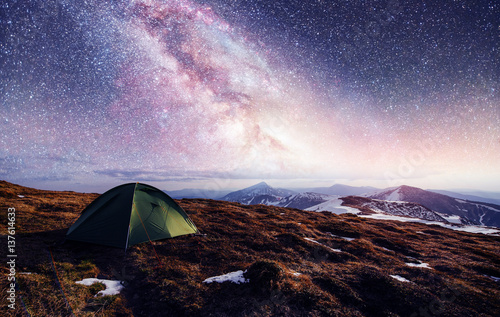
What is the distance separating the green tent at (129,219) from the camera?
987cm

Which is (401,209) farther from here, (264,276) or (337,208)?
(264,276)

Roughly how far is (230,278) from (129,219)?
20.5ft

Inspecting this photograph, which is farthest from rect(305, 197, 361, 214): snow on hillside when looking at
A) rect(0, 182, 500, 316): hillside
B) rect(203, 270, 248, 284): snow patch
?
rect(203, 270, 248, 284): snow patch

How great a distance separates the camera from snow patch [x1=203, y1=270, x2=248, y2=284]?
24.8 ft

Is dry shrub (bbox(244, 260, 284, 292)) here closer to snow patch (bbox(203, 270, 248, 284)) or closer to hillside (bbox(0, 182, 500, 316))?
hillside (bbox(0, 182, 500, 316))

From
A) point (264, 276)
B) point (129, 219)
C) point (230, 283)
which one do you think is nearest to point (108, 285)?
point (129, 219)

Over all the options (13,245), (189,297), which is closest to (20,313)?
(189,297)

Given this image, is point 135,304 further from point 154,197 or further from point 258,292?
point 154,197

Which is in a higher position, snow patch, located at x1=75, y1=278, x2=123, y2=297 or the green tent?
the green tent

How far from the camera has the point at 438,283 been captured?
9125 millimetres

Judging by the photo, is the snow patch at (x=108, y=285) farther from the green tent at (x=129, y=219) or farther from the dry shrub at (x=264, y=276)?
the dry shrub at (x=264, y=276)

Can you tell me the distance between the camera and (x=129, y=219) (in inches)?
395

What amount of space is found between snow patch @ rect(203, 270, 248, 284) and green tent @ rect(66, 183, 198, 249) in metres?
4.60

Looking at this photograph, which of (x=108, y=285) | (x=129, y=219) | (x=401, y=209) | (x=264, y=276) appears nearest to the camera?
(x=108, y=285)
